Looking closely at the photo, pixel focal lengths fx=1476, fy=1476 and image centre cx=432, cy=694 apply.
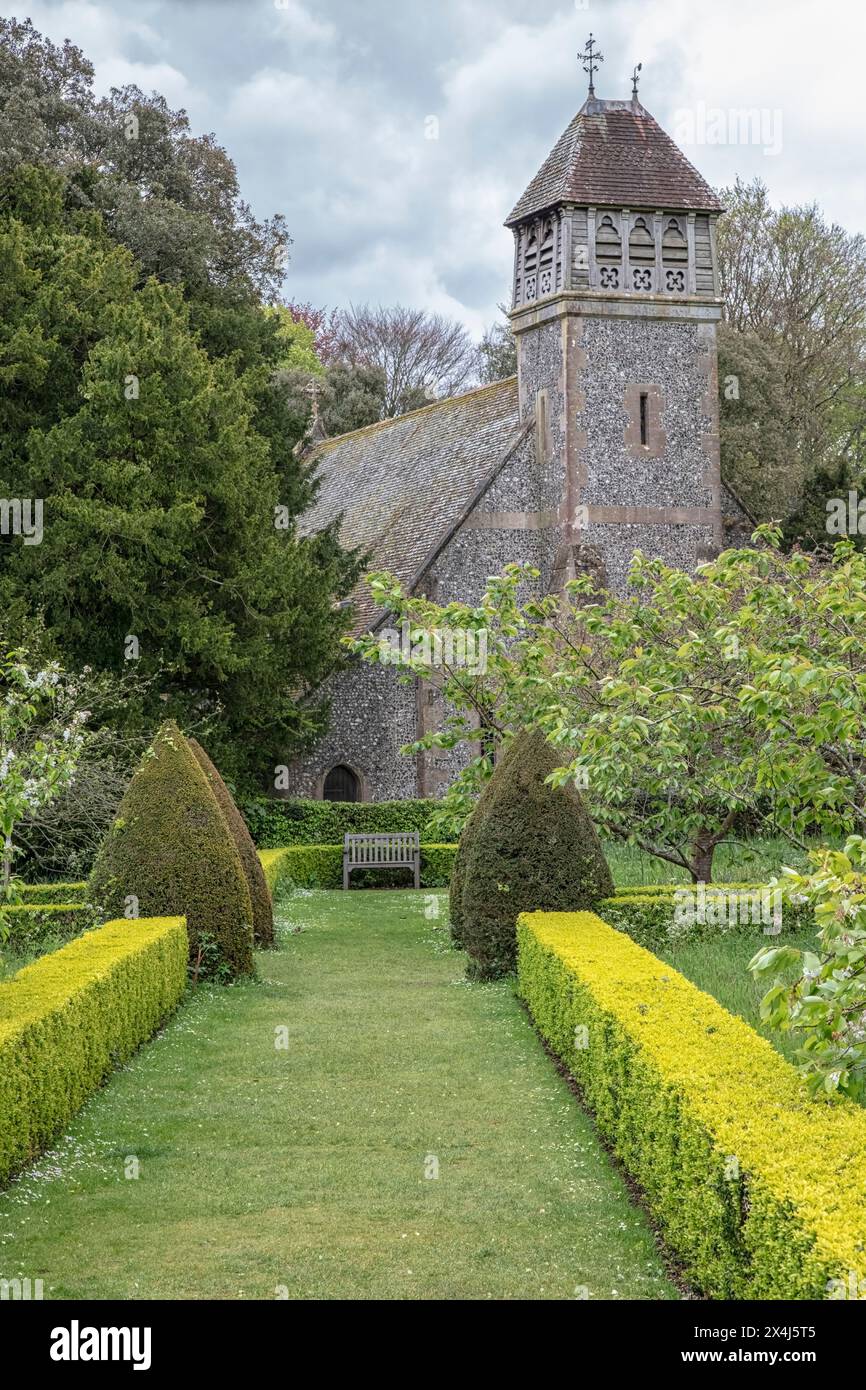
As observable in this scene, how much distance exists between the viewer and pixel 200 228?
2639 cm

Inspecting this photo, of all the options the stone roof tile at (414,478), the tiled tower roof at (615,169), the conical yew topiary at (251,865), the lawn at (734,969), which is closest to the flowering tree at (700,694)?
the lawn at (734,969)

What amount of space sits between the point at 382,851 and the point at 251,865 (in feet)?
30.7

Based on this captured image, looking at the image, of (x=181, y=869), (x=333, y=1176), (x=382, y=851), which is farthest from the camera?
(x=382, y=851)

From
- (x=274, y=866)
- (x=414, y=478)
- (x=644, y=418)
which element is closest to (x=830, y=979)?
(x=274, y=866)

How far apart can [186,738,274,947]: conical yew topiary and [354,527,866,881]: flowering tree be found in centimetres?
209

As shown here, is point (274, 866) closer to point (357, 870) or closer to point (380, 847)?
point (380, 847)

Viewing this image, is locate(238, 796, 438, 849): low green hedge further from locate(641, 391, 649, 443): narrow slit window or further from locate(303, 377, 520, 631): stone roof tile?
locate(641, 391, 649, 443): narrow slit window

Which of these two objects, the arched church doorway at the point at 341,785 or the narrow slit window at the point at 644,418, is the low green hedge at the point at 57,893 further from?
the narrow slit window at the point at 644,418

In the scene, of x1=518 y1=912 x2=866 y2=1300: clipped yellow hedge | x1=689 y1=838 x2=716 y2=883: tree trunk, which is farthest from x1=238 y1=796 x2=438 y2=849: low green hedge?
x1=518 y1=912 x2=866 y2=1300: clipped yellow hedge

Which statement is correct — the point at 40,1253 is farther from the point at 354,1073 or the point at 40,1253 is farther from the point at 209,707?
the point at 209,707

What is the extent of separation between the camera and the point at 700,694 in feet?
42.8

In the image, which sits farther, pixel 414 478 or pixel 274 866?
pixel 414 478

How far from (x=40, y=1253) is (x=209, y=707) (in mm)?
16250

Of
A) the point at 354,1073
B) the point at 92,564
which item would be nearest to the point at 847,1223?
the point at 354,1073
